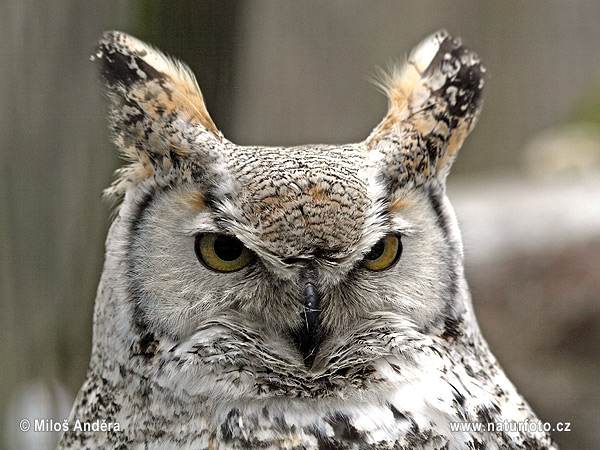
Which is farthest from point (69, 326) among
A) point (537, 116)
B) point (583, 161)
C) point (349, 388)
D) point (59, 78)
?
point (537, 116)

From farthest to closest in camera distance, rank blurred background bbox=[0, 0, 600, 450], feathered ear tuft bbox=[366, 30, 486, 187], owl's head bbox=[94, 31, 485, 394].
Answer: blurred background bbox=[0, 0, 600, 450] → feathered ear tuft bbox=[366, 30, 486, 187] → owl's head bbox=[94, 31, 485, 394]

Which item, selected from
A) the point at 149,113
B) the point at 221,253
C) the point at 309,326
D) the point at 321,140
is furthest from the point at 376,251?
the point at 321,140

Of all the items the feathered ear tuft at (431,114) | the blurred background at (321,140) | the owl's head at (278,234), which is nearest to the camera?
the owl's head at (278,234)

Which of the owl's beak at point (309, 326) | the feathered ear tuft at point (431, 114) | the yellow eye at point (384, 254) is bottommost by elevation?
the owl's beak at point (309, 326)

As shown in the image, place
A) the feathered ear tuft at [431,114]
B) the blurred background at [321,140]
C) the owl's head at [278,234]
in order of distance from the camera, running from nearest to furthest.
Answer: the owl's head at [278,234] < the feathered ear tuft at [431,114] < the blurred background at [321,140]

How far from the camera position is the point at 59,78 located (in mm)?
2203

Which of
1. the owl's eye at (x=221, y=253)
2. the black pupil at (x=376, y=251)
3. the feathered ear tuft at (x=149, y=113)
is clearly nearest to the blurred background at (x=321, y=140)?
the feathered ear tuft at (x=149, y=113)

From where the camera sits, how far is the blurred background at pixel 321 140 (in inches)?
85.0

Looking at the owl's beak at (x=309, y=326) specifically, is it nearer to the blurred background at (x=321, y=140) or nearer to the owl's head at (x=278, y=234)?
the owl's head at (x=278, y=234)

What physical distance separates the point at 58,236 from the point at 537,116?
5.47 meters

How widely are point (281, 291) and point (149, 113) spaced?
0.45 metres

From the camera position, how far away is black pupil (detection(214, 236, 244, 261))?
1381 millimetres

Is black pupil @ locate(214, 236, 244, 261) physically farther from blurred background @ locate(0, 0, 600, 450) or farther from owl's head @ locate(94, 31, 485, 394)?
blurred background @ locate(0, 0, 600, 450)

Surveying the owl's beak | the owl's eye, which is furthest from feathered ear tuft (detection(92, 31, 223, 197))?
the owl's beak
